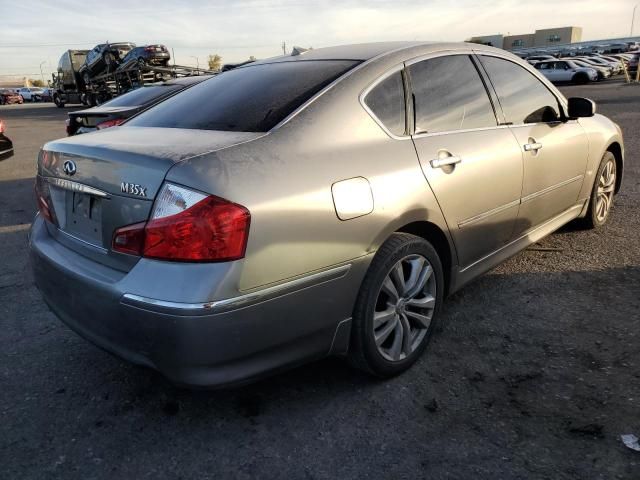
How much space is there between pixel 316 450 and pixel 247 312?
2.25 feet

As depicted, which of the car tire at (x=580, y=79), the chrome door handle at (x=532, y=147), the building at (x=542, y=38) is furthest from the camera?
the building at (x=542, y=38)

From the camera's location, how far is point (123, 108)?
22.2ft

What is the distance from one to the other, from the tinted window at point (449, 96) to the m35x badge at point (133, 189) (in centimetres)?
144

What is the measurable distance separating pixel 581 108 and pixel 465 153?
1.60m

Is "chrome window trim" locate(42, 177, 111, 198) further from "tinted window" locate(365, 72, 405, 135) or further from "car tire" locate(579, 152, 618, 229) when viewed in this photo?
"car tire" locate(579, 152, 618, 229)

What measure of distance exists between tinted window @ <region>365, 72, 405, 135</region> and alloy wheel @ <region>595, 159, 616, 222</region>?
266 cm

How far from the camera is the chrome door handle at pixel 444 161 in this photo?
8.85ft

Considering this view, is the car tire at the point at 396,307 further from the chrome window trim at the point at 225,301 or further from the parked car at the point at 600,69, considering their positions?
the parked car at the point at 600,69

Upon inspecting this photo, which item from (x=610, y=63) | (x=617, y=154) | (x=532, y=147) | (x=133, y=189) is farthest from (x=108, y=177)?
(x=610, y=63)

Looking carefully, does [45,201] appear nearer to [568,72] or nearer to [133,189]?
[133,189]

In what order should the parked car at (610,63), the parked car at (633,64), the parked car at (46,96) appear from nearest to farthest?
the parked car at (633,64), the parked car at (610,63), the parked car at (46,96)

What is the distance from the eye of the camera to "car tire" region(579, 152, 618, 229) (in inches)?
177

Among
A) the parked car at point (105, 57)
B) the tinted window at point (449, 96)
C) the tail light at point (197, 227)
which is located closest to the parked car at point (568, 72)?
the parked car at point (105, 57)

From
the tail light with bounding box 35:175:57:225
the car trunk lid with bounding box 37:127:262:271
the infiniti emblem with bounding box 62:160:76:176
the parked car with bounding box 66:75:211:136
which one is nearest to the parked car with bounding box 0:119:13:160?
the parked car with bounding box 66:75:211:136
